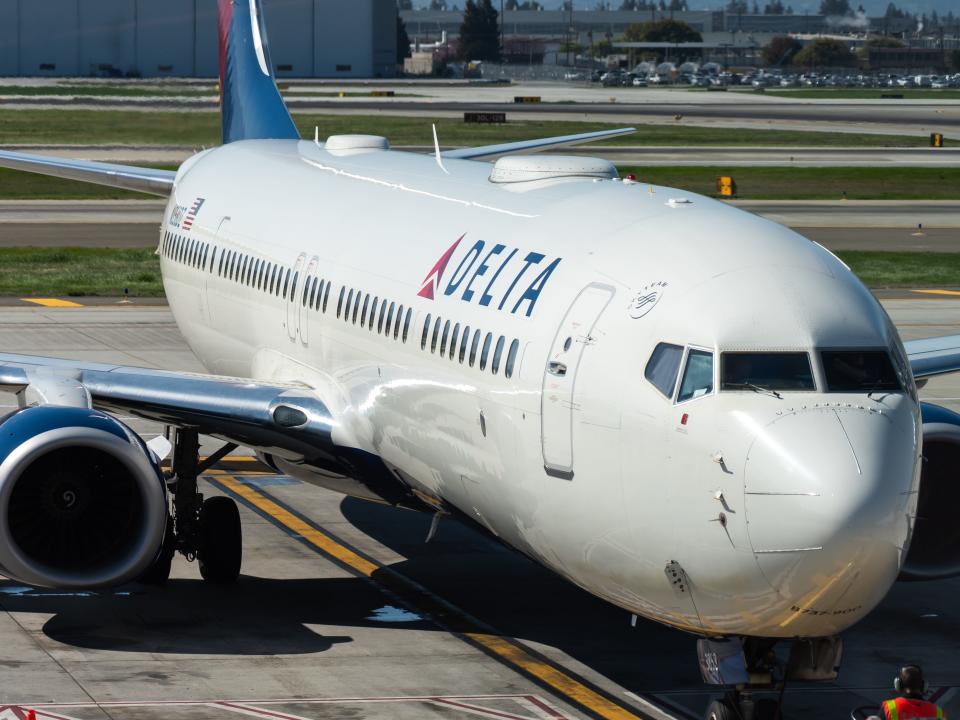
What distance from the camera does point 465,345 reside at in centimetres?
1520

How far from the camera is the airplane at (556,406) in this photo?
37.8ft

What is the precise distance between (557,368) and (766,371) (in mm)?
2006

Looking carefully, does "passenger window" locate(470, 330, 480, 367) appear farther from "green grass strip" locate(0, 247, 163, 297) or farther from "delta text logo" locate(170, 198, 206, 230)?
"green grass strip" locate(0, 247, 163, 297)

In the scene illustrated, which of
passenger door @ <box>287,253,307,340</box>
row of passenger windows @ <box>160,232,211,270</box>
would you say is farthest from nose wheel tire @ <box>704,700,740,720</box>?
row of passenger windows @ <box>160,232,211,270</box>

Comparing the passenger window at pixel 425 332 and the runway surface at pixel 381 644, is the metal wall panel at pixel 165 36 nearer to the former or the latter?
the runway surface at pixel 381 644

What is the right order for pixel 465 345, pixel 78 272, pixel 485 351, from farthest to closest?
pixel 78 272 → pixel 465 345 → pixel 485 351

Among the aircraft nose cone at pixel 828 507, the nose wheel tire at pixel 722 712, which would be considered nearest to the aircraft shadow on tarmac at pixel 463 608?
the nose wheel tire at pixel 722 712

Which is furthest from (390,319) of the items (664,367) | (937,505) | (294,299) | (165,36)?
(165,36)

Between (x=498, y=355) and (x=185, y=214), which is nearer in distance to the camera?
(x=498, y=355)

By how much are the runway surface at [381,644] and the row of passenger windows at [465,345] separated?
3024mm

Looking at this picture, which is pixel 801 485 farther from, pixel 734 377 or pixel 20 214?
pixel 20 214

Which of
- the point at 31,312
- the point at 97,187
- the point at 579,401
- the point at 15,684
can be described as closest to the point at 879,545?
the point at 579,401

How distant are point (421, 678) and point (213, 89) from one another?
398ft

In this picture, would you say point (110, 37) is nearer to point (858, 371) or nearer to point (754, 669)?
point (754, 669)
